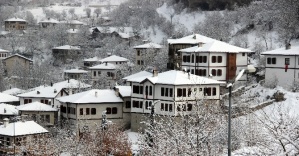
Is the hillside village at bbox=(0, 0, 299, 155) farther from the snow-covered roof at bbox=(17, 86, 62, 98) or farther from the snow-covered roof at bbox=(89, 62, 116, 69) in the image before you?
the snow-covered roof at bbox=(89, 62, 116, 69)

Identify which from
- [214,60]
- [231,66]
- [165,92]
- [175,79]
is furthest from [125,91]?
[231,66]

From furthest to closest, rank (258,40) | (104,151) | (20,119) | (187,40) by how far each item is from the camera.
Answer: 1. (258,40)
2. (187,40)
3. (20,119)
4. (104,151)

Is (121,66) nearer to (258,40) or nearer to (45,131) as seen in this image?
(258,40)

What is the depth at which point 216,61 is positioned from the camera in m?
51.1

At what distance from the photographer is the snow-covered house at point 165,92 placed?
44156mm

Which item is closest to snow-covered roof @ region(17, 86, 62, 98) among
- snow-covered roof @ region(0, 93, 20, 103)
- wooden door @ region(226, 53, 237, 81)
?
snow-covered roof @ region(0, 93, 20, 103)

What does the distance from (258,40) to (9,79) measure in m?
35.4

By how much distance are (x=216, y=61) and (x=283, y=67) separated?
5.79m

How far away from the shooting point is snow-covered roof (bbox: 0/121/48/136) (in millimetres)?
42594

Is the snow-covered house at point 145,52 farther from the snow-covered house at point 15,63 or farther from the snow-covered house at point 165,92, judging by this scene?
the snow-covered house at point 165,92

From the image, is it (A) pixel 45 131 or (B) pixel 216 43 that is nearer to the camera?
(A) pixel 45 131

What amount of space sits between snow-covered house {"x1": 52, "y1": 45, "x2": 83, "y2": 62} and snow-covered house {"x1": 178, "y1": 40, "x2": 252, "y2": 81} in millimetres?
46691

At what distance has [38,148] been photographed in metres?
37.4

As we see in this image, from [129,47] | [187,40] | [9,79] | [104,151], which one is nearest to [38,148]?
[104,151]
